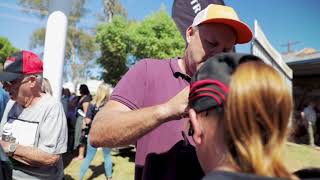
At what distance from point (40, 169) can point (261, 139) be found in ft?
6.94

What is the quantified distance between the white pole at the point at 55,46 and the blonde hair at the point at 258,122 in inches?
170

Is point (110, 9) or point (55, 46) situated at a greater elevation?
point (110, 9)

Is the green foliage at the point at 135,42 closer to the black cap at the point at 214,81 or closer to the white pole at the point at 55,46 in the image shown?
the white pole at the point at 55,46

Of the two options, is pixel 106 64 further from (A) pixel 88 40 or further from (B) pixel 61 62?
(B) pixel 61 62

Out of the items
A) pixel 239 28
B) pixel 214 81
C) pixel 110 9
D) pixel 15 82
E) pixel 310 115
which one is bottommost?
pixel 310 115

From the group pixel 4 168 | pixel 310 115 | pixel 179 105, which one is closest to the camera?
pixel 179 105

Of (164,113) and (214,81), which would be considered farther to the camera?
(164,113)

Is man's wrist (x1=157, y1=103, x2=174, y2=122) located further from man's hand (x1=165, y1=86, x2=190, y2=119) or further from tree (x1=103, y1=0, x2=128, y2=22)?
tree (x1=103, y1=0, x2=128, y2=22)

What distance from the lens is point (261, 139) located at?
1.02 metres

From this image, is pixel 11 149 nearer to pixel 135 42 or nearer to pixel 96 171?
pixel 96 171

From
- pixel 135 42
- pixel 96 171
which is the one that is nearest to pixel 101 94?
pixel 96 171

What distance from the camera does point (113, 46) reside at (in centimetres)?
2795

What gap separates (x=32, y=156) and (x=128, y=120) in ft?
4.32

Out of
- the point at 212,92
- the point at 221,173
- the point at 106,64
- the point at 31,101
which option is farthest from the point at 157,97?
the point at 106,64
